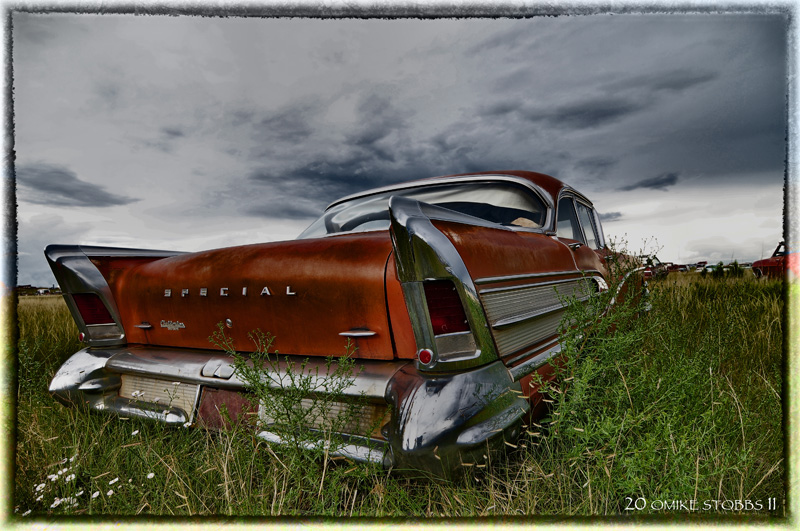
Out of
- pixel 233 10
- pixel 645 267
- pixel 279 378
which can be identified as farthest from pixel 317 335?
pixel 645 267

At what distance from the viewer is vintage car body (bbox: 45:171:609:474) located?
1.27m

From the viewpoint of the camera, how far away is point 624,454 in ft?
Result: 4.60

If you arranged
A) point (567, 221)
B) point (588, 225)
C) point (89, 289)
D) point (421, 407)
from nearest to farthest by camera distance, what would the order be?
point (421, 407), point (89, 289), point (567, 221), point (588, 225)

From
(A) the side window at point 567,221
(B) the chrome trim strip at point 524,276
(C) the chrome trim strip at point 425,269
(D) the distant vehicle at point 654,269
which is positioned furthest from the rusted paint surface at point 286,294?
(D) the distant vehicle at point 654,269

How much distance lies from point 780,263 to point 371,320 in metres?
1.44

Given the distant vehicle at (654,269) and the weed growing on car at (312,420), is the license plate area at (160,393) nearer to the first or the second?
the weed growing on car at (312,420)

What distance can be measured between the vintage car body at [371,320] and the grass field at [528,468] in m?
0.13

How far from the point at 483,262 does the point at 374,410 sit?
Result: 0.61 meters

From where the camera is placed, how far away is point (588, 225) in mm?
3420

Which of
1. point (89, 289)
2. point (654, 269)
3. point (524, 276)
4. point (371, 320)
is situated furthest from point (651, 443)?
point (89, 289)

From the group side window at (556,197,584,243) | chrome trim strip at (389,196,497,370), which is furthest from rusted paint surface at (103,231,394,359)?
side window at (556,197,584,243)

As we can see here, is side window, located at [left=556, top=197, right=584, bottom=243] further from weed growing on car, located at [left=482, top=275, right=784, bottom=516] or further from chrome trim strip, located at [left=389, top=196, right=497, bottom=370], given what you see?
chrome trim strip, located at [left=389, top=196, right=497, bottom=370]

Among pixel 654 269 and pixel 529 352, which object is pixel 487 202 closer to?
pixel 529 352

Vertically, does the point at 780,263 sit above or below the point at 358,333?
above
